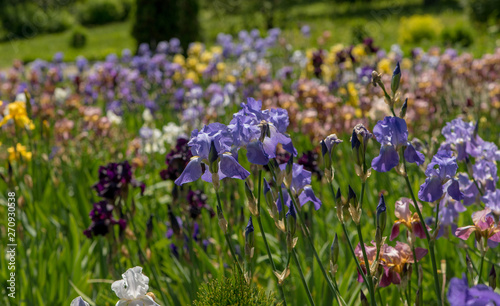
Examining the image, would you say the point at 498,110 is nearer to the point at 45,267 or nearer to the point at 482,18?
the point at 45,267

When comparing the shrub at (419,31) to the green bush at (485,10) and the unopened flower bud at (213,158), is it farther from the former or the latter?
the unopened flower bud at (213,158)

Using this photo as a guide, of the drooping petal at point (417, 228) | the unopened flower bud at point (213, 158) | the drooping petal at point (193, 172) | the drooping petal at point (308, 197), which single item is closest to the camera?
the unopened flower bud at point (213, 158)

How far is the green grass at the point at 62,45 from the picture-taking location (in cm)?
1881

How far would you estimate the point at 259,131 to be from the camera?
123 centimetres

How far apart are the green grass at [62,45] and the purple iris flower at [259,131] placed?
17045mm

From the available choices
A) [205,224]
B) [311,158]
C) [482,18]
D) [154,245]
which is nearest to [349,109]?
[311,158]

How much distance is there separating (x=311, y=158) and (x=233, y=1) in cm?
1781

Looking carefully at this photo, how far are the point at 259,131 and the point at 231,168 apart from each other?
12cm

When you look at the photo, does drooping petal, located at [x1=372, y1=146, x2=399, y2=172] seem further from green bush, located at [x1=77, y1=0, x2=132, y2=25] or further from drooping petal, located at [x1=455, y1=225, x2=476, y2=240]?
green bush, located at [x1=77, y1=0, x2=132, y2=25]

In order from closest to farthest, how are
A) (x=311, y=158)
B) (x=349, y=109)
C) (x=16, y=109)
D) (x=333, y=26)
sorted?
(x=311, y=158) → (x=16, y=109) → (x=349, y=109) → (x=333, y=26)

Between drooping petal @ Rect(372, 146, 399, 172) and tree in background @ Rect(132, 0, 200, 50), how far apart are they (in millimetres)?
9497

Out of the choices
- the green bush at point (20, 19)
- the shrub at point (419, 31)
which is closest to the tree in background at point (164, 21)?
the shrub at point (419, 31)

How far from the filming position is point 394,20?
18.6 metres

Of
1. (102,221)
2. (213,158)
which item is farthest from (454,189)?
(102,221)
